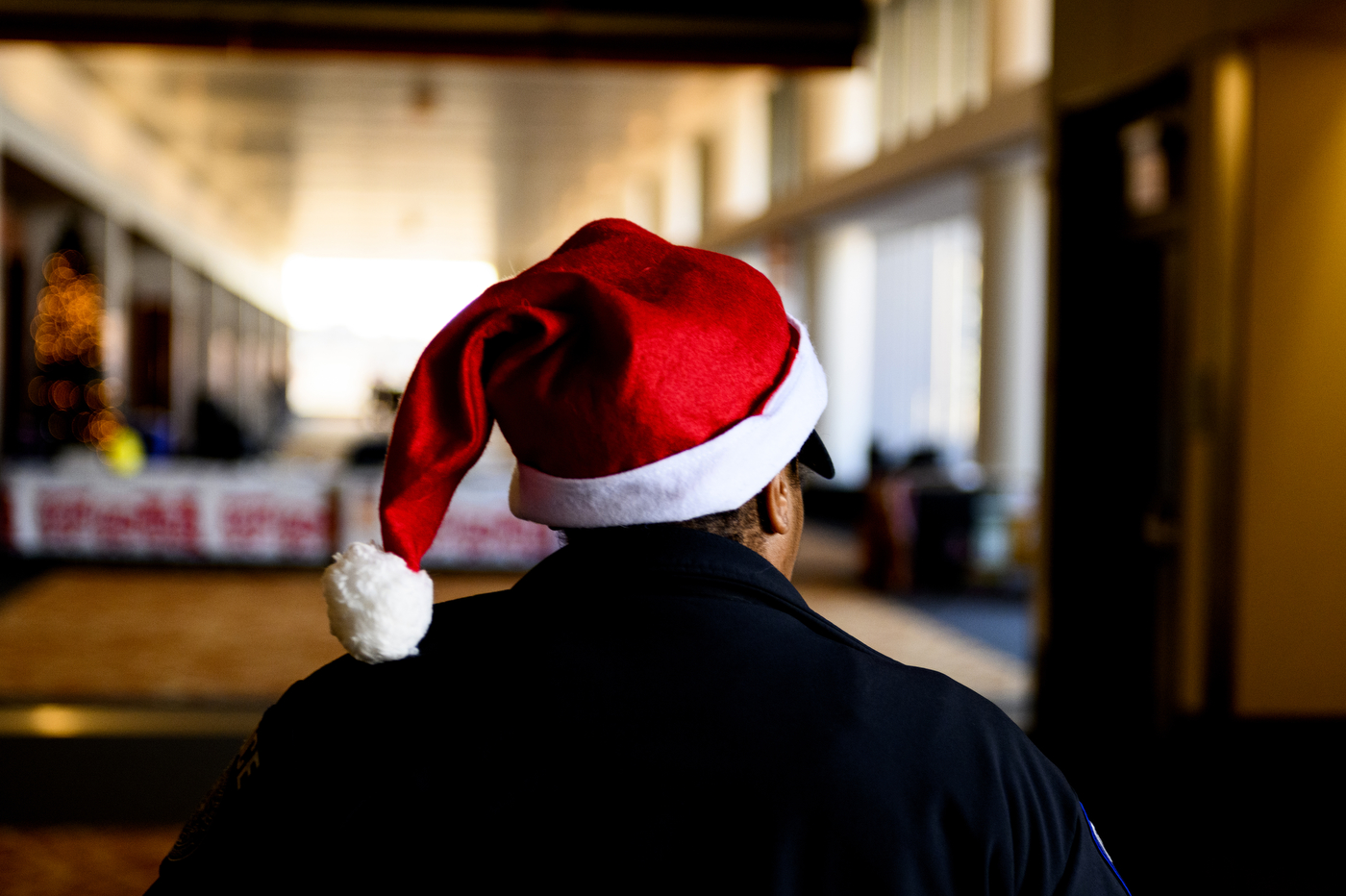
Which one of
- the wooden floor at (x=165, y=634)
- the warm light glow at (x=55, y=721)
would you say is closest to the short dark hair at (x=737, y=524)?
the warm light glow at (x=55, y=721)

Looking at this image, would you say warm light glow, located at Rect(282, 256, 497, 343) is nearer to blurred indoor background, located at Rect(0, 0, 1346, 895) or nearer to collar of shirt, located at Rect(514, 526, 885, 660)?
blurred indoor background, located at Rect(0, 0, 1346, 895)

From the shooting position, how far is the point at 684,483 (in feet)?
2.55

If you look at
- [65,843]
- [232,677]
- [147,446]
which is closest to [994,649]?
[232,677]

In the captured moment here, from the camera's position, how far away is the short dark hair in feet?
2.68

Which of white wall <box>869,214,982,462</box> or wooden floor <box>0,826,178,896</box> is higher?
white wall <box>869,214,982,462</box>

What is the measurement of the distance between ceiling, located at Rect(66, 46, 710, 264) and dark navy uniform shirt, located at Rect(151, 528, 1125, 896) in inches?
213

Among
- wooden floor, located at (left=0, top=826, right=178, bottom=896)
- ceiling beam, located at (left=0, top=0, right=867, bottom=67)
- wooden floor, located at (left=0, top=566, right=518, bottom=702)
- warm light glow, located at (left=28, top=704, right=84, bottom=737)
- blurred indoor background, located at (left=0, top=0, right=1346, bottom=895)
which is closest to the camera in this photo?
wooden floor, located at (left=0, top=826, right=178, bottom=896)

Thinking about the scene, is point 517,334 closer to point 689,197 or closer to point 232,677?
point 232,677

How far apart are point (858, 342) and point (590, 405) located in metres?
12.7

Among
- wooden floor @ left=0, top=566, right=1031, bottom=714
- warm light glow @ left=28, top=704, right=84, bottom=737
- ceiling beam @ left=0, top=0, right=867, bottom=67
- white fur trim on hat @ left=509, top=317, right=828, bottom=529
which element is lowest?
wooden floor @ left=0, top=566, right=1031, bottom=714

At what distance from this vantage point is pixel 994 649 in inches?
247

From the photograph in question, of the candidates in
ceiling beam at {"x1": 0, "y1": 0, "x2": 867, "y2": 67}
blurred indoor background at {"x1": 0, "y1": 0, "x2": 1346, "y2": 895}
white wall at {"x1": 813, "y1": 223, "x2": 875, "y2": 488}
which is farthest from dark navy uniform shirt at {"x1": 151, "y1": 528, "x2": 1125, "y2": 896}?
white wall at {"x1": 813, "y1": 223, "x2": 875, "y2": 488}

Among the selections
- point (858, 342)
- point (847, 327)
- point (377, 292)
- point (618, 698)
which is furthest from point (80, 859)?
point (377, 292)

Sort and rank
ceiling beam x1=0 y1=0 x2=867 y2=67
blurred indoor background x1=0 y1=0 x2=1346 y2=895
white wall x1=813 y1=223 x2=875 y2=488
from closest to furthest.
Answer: blurred indoor background x1=0 y1=0 x2=1346 y2=895 → ceiling beam x1=0 y1=0 x2=867 y2=67 → white wall x1=813 y1=223 x2=875 y2=488
